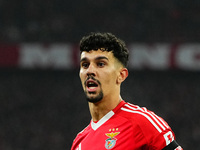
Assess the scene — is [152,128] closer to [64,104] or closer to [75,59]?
[64,104]

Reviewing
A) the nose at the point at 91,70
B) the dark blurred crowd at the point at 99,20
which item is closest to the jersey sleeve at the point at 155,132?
the nose at the point at 91,70

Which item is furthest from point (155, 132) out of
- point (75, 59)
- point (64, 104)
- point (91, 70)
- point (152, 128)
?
point (75, 59)

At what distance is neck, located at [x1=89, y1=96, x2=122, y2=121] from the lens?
2.85 meters

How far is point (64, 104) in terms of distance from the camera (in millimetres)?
12664

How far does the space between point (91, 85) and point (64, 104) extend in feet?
32.8

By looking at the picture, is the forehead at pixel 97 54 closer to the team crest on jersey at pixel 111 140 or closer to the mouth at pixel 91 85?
the mouth at pixel 91 85

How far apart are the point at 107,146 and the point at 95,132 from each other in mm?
231

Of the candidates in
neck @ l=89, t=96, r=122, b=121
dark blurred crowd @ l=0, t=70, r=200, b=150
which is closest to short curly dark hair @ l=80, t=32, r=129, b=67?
neck @ l=89, t=96, r=122, b=121

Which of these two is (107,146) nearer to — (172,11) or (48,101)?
(48,101)

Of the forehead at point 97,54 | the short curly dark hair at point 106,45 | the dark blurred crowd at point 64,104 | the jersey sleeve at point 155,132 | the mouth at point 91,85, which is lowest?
the dark blurred crowd at point 64,104

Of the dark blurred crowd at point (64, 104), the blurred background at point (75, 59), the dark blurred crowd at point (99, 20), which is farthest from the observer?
the dark blurred crowd at point (99, 20)

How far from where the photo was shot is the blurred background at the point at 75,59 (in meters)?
12.4

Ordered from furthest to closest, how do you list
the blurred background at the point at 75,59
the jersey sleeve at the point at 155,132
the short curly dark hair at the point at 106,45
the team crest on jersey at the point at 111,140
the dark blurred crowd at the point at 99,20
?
the dark blurred crowd at the point at 99,20 < the blurred background at the point at 75,59 < the short curly dark hair at the point at 106,45 < the team crest on jersey at the point at 111,140 < the jersey sleeve at the point at 155,132

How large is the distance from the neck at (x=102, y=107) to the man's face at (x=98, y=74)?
0.09m
